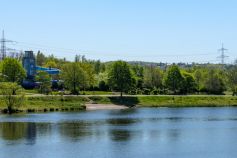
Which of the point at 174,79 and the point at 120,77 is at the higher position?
the point at 120,77

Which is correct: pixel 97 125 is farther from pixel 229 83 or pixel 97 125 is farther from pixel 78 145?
pixel 229 83

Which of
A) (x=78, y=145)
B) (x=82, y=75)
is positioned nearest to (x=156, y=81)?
(x=82, y=75)

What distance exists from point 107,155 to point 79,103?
59102 mm

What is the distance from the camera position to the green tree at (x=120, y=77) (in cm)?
11875

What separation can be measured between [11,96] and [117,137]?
3737 cm

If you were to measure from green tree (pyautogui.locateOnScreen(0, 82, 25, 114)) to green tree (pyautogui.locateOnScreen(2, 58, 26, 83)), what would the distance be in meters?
25.7

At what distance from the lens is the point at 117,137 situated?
56.8 m

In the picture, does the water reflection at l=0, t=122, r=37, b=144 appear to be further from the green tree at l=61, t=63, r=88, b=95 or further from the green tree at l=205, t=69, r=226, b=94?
the green tree at l=205, t=69, r=226, b=94

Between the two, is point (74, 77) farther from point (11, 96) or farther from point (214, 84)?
point (214, 84)

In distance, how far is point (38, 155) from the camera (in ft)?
147

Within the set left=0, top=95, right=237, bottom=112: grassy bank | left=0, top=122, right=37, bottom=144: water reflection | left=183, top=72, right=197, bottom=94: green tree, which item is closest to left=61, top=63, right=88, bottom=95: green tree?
left=0, top=95, right=237, bottom=112: grassy bank

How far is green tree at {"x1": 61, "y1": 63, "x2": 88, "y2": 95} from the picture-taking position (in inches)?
4641

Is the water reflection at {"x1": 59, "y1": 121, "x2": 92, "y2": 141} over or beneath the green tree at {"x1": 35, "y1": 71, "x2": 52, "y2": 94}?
beneath

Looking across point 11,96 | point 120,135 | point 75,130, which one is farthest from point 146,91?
point 120,135
